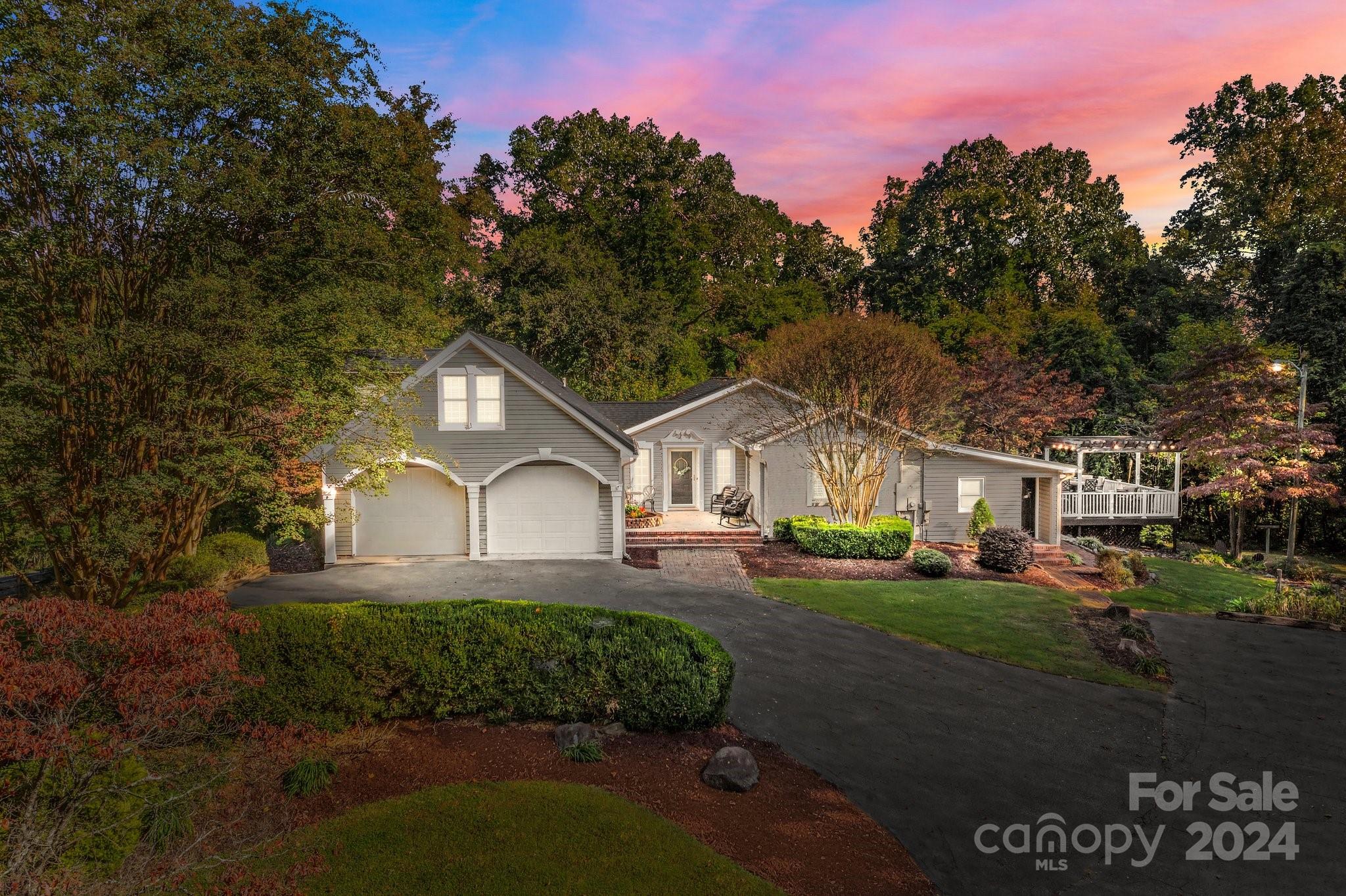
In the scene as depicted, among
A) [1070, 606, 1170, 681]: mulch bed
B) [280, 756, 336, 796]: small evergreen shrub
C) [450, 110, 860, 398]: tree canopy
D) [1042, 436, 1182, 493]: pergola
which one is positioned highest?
[450, 110, 860, 398]: tree canopy

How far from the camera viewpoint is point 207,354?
353 inches

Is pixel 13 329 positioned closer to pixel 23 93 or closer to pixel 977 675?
pixel 23 93

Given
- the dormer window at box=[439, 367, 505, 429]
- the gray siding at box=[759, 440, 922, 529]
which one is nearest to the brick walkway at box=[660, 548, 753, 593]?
the gray siding at box=[759, 440, 922, 529]

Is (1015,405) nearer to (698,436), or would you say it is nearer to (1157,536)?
(1157,536)

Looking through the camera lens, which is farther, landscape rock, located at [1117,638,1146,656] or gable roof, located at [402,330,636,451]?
gable roof, located at [402,330,636,451]

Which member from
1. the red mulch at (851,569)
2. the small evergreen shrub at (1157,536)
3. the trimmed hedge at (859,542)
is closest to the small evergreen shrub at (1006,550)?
the red mulch at (851,569)

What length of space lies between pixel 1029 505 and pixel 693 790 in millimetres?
21368

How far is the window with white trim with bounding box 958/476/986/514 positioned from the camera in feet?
72.1

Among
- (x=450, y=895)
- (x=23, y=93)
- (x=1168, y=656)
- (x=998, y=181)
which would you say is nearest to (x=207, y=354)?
(x=23, y=93)

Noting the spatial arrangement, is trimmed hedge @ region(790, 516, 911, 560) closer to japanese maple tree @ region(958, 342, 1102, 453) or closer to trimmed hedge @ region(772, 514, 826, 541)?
trimmed hedge @ region(772, 514, 826, 541)

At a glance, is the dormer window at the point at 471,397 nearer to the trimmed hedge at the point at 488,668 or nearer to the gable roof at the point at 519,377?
the gable roof at the point at 519,377

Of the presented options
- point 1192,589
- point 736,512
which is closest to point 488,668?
point 736,512

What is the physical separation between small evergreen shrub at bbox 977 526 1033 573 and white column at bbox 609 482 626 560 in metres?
9.84

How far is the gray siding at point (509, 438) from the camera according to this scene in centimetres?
1762
